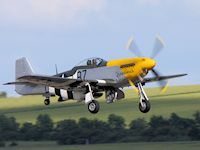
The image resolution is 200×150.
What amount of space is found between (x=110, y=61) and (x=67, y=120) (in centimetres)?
15707

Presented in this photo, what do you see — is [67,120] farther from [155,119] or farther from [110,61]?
[110,61]

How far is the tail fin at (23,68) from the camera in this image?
5147cm

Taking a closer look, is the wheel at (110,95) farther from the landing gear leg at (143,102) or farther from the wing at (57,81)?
the landing gear leg at (143,102)

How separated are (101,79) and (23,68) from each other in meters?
11.6

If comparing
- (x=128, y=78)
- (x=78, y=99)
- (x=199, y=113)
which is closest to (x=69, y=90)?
(x=78, y=99)

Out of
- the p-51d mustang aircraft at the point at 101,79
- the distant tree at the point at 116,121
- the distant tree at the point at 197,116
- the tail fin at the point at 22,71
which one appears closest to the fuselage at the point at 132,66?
the p-51d mustang aircraft at the point at 101,79

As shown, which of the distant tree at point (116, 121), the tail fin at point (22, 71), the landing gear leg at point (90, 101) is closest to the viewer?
the landing gear leg at point (90, 101)

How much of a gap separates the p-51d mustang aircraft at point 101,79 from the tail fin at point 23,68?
23.7 feet

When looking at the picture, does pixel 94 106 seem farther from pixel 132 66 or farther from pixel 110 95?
pixel 132 66

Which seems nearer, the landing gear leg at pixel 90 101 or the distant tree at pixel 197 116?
the landing gear leg at pixel 90 101

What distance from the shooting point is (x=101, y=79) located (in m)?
41.6

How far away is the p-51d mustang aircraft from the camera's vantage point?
135ft

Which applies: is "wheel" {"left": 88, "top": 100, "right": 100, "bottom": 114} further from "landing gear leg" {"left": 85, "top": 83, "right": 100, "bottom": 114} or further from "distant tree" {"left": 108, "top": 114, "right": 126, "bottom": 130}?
"distant tree" {"left": 108, "top": 114, "right": 126, "bottom": 130}

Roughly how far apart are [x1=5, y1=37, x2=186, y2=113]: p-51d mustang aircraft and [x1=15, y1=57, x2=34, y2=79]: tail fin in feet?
23.7
